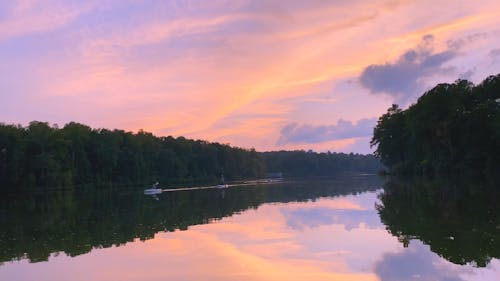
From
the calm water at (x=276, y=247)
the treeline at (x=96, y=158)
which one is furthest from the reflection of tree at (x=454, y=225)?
the treeline at (x=96, y=158)

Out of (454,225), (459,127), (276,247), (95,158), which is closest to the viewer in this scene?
(276,247)

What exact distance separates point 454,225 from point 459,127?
50.7 meters

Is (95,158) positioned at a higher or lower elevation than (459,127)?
higher

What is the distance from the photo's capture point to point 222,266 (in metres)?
15.5

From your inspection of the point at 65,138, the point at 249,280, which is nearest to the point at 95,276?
the point at 249,280

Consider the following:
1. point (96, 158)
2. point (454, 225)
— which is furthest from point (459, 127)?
point (96, 158)

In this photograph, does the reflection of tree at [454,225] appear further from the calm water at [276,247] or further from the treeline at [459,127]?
the treeline at [459,127]

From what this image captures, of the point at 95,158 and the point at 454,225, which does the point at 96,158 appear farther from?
the point at 454,225

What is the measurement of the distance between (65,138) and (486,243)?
99916mm

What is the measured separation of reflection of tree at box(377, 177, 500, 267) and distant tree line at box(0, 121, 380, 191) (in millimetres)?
79339

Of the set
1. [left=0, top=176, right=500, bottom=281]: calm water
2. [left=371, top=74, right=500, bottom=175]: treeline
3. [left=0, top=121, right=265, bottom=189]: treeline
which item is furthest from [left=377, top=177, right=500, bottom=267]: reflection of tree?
[left=0, top=121, right=265, bottom=189]: treeline

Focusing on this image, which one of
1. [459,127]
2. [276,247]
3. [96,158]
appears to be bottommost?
[276,247]

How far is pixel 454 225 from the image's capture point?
1994cm

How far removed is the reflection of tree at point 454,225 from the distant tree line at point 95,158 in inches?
3124
